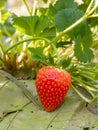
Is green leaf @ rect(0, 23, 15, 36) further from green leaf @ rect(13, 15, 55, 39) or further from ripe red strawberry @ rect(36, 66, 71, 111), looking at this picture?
ripe red strawberry @ rect(36, 66, 71, 111)

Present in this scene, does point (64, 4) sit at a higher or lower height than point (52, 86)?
higher

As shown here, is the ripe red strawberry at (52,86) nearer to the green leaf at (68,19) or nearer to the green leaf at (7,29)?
the green leaf at (68,19)

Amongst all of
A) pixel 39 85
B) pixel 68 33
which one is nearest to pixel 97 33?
pixel 68 33

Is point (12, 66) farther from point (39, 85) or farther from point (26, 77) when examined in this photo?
point (39, 85)

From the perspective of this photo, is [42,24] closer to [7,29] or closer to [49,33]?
[49,33]

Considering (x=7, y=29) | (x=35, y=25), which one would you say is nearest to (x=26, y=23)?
(x=35, y=25)

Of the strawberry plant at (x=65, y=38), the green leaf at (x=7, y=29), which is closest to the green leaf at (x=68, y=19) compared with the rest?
the strawberry plant at (x=65, y=38)
